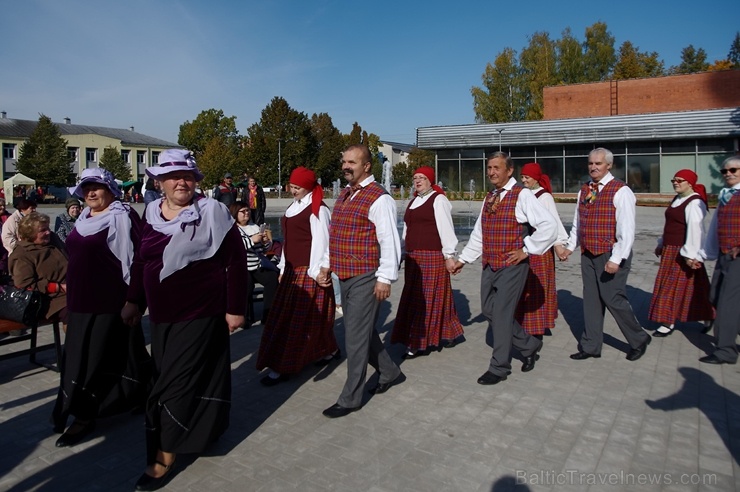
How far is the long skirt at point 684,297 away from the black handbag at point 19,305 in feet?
21.5

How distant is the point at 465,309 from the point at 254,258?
308 centimetres

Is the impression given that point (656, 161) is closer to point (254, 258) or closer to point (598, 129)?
point (598, 129)

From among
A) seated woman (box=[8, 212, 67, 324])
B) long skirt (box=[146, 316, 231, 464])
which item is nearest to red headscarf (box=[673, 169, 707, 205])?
long skirt (box=[146, 316, 231, 464])

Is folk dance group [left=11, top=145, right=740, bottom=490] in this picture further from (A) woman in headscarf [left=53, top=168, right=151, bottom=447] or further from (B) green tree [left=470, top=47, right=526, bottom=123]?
(B) green tree [left=470, top=47, right=526, bottom=123]

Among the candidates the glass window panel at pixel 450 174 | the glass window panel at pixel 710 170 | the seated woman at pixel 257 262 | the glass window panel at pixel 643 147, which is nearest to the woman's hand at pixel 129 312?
the seated woman at pixel 257 262

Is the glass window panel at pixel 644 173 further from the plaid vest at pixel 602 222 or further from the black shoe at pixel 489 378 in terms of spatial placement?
the black shoe at pixel 489 378

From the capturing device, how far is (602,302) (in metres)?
5.76

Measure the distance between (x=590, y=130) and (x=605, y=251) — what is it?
33539 millimetres

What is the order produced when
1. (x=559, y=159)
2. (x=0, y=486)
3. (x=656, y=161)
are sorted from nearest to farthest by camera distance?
1. (x=0, y=486)
2. (x=656, y=161)
3. (x=559, y=159)

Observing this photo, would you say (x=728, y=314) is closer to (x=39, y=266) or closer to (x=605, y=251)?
(x=605, y=251)

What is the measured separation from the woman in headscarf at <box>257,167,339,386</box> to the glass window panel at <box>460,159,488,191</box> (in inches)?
1431

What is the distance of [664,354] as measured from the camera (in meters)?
5.98

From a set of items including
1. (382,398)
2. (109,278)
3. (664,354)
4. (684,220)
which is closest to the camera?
(109,278)

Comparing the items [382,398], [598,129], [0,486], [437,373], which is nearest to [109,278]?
[0,486]
